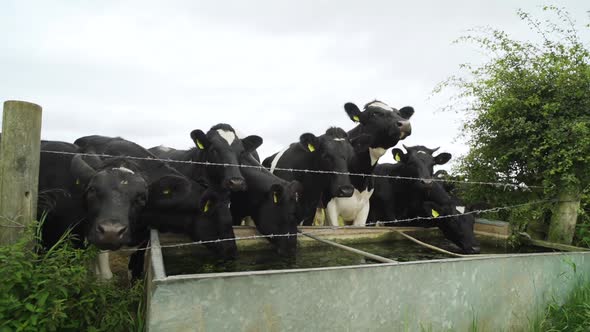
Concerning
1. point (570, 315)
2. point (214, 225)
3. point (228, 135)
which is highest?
point (228, 135)

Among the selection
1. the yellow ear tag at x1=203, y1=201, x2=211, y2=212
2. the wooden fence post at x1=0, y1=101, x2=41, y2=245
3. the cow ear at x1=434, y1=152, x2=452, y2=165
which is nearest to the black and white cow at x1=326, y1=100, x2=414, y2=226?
the cow ear at x1=434, y1=152, x2=452, y2=165

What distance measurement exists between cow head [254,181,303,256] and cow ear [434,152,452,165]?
352 centimetres

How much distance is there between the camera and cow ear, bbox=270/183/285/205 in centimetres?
439

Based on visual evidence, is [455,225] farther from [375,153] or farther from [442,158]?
[375,153]

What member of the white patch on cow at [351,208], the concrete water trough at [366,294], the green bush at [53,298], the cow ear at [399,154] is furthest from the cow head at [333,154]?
the green bush at [53,298]

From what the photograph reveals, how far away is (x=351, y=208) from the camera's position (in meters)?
6.35

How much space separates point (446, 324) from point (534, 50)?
221 inches

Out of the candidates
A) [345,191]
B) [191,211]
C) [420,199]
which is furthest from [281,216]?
[420,199]

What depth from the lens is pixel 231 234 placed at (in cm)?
409

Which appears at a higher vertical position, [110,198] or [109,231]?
[110,198]

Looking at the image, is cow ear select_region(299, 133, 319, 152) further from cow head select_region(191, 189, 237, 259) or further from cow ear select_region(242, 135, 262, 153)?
cow head select_region(191, 189, 237, 259)

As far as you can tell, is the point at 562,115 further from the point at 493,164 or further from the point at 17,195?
the point at 17,195

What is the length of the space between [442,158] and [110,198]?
5679 mm

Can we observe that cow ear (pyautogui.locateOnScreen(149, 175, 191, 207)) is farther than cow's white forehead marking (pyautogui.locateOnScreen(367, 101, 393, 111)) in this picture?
No
